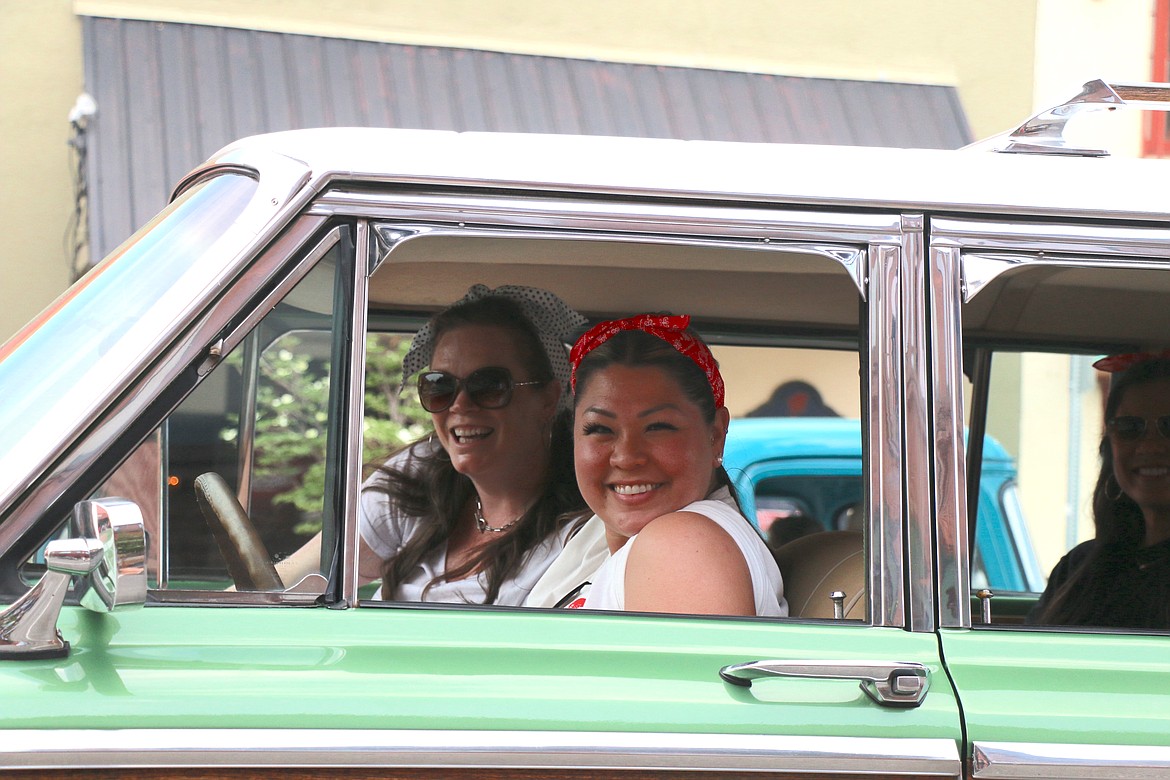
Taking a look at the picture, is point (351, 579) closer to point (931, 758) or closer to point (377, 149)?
point (377, 149)

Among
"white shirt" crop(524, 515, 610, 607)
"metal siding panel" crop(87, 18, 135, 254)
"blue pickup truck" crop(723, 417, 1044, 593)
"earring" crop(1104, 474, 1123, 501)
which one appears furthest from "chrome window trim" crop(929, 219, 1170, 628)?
"metal siding panel" crop(87, 18, 135, 254)

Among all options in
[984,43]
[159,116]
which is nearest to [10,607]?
[159,116]

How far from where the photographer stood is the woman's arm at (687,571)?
1.80 metres

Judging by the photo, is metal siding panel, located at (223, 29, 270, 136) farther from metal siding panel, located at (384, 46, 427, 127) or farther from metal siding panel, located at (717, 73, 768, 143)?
metal siding panel, located at (717, 73, 768, 143)

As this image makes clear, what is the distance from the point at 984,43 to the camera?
8352 millimetres

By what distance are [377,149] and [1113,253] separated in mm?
1025

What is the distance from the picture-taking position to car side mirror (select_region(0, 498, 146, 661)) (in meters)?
1.37

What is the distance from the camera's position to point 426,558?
8.91ft

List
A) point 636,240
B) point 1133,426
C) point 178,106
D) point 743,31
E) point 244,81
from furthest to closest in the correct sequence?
point 743,31
point 244,81
point 178,106
point 1133,426
point 636,240

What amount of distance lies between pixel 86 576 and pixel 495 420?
4.49ft

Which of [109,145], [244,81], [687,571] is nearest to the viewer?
[687,571]

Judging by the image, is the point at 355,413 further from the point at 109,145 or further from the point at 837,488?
the point at 109,145

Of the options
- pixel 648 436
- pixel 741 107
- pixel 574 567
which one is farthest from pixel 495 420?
pixel 741 107

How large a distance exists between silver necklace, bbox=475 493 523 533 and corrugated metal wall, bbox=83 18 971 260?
14.0 feet
